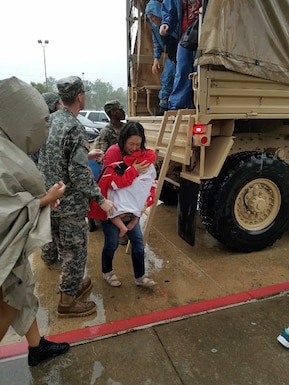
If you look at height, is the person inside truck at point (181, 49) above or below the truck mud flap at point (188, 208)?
above

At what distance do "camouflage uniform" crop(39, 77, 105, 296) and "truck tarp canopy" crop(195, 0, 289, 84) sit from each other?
4.60ft

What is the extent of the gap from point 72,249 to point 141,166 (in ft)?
2.78

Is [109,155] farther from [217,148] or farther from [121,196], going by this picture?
[217,148]

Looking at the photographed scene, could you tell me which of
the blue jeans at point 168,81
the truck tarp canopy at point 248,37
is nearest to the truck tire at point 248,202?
the truck tarp canopy at point 248,37

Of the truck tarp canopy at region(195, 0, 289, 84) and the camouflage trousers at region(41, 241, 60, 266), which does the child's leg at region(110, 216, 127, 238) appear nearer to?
the camouflage trousers at region(41, 241, 60, 266)

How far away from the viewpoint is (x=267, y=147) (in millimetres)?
3838

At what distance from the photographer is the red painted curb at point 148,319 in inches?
88.1

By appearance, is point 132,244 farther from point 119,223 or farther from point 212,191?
point 212,191

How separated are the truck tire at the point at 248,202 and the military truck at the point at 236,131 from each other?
0.03ft

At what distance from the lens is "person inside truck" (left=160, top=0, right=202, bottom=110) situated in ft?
12.4

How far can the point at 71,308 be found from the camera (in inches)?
101

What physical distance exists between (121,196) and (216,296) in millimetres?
1209

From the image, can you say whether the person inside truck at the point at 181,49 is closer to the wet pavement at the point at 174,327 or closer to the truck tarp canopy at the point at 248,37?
the truck tarp canopy at the point at 248,37

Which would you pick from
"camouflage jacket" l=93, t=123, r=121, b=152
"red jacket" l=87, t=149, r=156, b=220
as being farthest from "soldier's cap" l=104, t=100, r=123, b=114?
"red jacket" l=87, t=149, r=156, b=220
